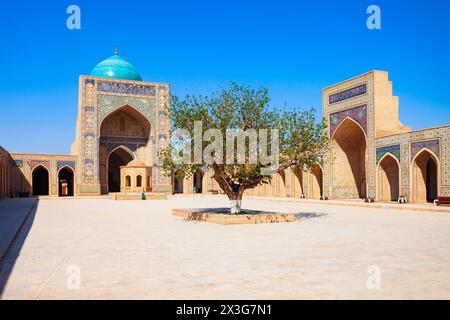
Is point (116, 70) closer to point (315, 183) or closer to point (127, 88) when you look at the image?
point (127, 88)

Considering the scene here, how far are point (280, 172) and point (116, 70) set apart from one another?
16.3 m

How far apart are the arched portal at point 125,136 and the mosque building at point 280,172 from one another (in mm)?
79

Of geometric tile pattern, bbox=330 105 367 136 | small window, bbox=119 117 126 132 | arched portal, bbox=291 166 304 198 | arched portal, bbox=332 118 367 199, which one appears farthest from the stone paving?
small window, bbox=119 117 126 132

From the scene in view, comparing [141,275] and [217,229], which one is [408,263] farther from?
[217,229]

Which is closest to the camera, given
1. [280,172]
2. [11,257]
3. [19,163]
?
[11,257]

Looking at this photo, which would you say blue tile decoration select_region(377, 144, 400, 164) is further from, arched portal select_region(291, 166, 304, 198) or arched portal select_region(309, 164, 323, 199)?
arched portal select_region(291, 166, 304, 198)

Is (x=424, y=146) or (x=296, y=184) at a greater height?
(x=424, y=146)

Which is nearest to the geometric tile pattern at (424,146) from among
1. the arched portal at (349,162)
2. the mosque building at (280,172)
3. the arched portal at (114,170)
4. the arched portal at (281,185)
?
the mosque building at (280,172)

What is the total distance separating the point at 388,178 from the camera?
75.3 ft

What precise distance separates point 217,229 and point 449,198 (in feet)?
38.1

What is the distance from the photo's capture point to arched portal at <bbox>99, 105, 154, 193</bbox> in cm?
Result: 3453

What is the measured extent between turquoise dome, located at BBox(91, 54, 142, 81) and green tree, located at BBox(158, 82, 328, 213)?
2465 cm

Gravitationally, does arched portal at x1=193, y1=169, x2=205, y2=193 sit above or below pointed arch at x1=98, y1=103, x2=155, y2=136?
below

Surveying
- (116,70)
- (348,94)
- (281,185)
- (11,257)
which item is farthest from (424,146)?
(116,70)
